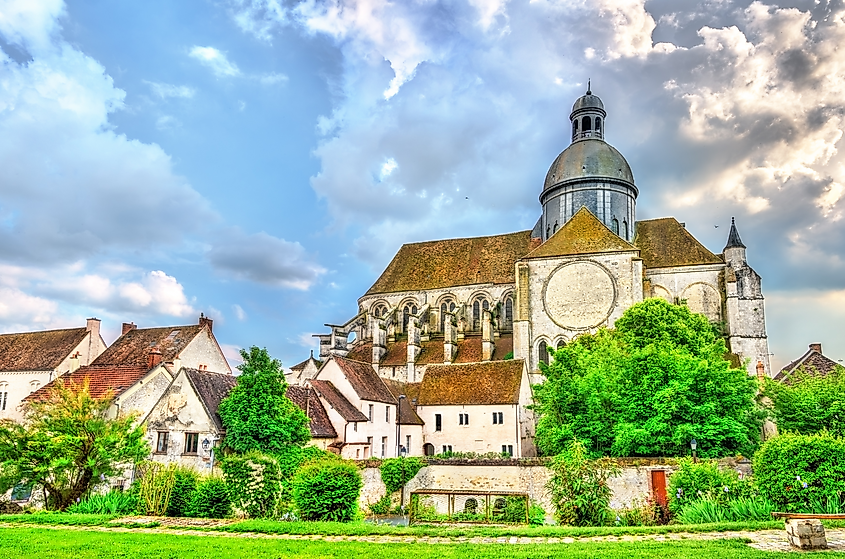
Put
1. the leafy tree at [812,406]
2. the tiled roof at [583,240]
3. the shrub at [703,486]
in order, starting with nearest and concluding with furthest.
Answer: the shrub at [703,486], the leafy tree at [812,406], the tiled roof at [583,240]

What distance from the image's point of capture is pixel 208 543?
10.8m

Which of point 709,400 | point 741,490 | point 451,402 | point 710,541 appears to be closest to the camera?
point 710,541

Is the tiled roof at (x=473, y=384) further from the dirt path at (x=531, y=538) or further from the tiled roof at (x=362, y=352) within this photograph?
the dirt path at (x=531, y=538)

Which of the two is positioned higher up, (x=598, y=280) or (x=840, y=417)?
(x=598, y=280)

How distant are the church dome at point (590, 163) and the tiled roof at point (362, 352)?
19020 millimetres

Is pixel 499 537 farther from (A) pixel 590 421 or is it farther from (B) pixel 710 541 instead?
(A) pixel 590 421

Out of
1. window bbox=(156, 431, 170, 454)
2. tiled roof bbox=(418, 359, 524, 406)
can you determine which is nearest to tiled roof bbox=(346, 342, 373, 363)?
tiled roof bbox=(418, 359, 524, 406)

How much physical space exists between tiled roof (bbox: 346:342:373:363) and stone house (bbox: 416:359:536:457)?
10346 mm

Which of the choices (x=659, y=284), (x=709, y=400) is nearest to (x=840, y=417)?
(x=709, y=400)

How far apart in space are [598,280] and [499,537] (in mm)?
32249

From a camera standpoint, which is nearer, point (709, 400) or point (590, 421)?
point (709, 400)

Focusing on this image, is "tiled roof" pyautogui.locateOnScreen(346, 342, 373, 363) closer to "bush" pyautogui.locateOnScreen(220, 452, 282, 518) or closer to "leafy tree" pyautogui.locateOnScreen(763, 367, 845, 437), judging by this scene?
"leafy tree" pyautogui.locateOnScreen(763, 367, 845, 437)

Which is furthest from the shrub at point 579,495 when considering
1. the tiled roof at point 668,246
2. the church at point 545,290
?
the tiled roof at point 668,246

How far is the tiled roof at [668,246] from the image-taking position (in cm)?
4481
